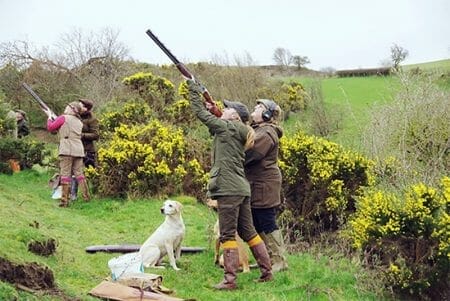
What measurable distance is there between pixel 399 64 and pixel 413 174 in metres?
10.6

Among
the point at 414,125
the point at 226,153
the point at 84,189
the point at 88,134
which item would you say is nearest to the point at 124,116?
the point at 88,134

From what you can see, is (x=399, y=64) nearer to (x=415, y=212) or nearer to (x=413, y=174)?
(x=413, y=174)

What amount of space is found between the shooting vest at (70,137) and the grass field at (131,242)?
1.21 meters

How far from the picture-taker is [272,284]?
854cm

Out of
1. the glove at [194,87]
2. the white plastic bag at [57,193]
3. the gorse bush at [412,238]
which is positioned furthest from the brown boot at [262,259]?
the white plastic bag at [57,193]

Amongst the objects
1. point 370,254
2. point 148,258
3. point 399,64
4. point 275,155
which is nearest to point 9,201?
point 148,258

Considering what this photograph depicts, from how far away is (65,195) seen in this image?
14.1 metres

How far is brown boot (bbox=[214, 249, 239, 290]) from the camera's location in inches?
325

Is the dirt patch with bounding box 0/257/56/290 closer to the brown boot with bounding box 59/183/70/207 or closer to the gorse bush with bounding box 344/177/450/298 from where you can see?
the gorse bush with bounding box 344/177/450/298

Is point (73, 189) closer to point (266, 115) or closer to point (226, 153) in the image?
point (266, 115)

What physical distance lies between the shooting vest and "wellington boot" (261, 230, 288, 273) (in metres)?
6.03

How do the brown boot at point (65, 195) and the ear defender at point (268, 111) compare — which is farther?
the brown boot at point (65, 195)

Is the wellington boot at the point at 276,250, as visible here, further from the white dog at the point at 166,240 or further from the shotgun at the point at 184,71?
the shotgun at the point at 184,71

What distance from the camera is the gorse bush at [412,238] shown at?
8.82m
